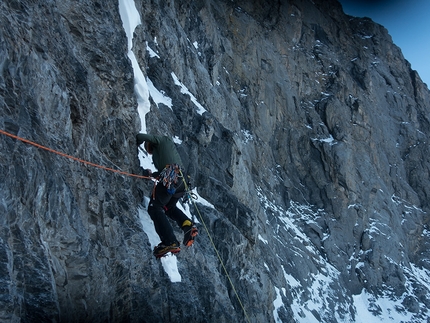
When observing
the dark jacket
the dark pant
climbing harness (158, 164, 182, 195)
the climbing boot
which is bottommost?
the climbing boot

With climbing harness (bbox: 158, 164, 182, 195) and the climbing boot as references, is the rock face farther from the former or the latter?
climbing harness (bbox: 158, 164, 182, 195)

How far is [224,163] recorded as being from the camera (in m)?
18.8

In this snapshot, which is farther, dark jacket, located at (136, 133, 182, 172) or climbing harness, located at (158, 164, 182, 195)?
dark jacket, located at (136, 133, 182, 172)

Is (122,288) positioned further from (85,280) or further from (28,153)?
(28,153)

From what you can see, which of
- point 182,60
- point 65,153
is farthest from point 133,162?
point 182,60

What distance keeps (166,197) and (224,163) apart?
11.0 m

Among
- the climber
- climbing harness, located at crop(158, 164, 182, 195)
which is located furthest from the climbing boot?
climbing harness, located at crop(158, 164, 182, 195)

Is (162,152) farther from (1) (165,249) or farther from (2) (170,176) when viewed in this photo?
(1) (165,249)

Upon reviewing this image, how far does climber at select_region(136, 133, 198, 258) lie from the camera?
757cm

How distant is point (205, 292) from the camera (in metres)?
10.5

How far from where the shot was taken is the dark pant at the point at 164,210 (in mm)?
7555

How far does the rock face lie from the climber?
1.56ft

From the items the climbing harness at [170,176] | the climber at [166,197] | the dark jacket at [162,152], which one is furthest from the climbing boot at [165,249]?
the dark jacket at [162,152]

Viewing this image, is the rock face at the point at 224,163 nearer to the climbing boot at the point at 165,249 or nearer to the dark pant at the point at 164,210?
the climbing boot at the point at 165,249
